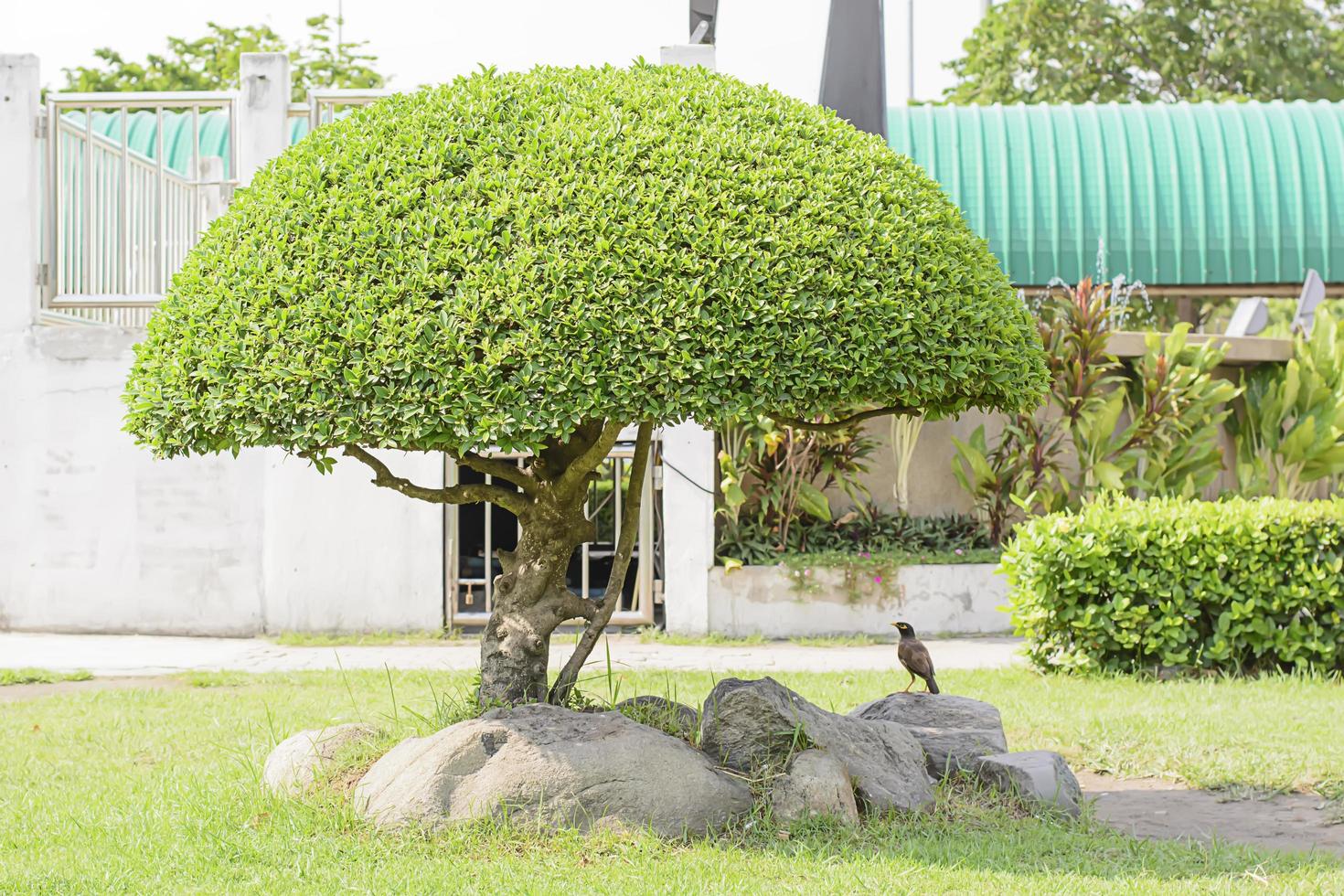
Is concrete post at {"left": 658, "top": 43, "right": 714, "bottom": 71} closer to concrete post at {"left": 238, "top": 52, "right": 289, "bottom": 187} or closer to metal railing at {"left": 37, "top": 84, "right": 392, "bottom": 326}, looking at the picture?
metal railing at {"left": 37, "top": 84, "right": 392, "bottom": 326}

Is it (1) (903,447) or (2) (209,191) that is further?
(2) (209,191)

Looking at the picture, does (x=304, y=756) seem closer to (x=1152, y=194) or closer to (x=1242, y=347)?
(x=1242, y=347)

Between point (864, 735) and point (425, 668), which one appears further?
point (425, 668)

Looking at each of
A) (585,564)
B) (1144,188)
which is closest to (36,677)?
(585,564)

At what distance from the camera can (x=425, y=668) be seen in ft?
28.8

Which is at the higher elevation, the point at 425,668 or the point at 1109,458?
the point at 1109,458

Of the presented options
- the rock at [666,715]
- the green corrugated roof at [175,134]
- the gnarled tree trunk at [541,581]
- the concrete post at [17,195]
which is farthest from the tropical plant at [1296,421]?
the green corrugated roof at [175,134]

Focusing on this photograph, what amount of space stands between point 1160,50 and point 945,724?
69.2ft

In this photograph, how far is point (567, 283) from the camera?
4.55 m

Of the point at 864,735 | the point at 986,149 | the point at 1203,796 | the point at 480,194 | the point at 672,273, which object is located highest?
the point at 986,149

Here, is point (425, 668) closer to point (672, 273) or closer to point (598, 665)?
point (598, 665)

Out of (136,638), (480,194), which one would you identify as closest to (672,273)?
(480,194)

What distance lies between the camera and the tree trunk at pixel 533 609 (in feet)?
18.4

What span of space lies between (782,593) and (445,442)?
623 centimetres
